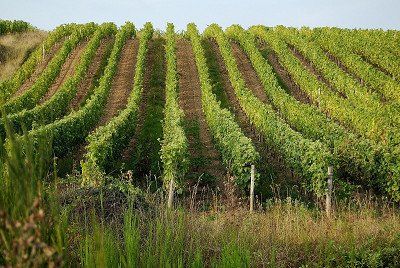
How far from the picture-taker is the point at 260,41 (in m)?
52.2

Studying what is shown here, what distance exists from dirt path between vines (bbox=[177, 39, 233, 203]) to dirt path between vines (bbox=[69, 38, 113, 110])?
6.77m

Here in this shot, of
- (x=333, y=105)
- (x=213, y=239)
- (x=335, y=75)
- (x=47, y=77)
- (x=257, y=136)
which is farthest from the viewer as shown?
(x=335, y=75)

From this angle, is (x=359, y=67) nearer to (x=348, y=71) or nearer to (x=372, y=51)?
(x=348, y=71)

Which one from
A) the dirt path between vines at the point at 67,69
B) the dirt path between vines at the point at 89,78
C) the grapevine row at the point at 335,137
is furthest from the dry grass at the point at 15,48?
the grapevine row at the point at 335,137

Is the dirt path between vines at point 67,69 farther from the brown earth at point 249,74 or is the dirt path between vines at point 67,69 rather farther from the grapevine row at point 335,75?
the grapevine row at point 335,75

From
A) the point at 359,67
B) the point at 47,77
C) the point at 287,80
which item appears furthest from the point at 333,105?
the point at 47,77

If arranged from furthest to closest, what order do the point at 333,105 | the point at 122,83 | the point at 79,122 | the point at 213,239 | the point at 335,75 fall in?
the point at 122,83 → the point at 335,75 → the point at 333,105 → the point at 79,122 → the point at 213,239

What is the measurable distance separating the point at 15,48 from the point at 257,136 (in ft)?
106

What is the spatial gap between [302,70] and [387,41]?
664 inches

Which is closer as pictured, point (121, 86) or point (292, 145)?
point (292, 145)

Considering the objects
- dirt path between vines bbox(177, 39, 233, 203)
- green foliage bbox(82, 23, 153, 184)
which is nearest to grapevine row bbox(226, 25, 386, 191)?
dirt path between vines bbox(177, 39, 233, 203)

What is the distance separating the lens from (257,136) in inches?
1014

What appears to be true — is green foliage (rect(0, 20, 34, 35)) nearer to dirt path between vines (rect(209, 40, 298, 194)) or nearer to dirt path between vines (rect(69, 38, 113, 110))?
dirt path between vines (rect(69, 38, 113, 110))

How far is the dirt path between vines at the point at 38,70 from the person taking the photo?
36.6 metres
